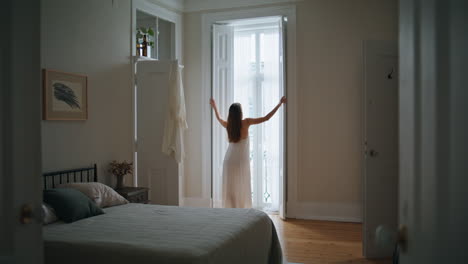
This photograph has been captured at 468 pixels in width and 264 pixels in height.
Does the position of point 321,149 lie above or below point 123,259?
above

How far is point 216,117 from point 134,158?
1.48m

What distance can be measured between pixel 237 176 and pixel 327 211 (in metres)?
1.39

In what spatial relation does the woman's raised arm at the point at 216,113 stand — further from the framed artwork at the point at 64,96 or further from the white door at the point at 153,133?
the framed artwork at the point at 64,96

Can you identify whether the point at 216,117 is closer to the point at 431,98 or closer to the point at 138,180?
the point at 138,180

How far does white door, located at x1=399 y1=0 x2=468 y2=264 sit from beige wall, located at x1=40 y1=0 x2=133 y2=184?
11.6ft

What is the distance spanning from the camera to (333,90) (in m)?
5.68

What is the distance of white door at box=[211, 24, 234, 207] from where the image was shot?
620 cm

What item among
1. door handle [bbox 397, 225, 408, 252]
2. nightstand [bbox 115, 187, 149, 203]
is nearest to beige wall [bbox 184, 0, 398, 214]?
nightstand [bbox 115, 187, 149, 203]

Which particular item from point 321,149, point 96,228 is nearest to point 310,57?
point 321,149

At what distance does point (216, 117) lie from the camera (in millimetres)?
6141

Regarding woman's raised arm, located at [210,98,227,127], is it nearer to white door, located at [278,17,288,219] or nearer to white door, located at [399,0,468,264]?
white door, located at [278,17,288,219]

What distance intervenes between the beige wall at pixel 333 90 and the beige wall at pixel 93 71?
2391 mm

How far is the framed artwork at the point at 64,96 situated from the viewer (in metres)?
3.83

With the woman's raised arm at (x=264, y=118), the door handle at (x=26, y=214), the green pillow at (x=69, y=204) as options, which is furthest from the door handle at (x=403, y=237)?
the woman's raised arm at (x=264, y=118)
